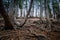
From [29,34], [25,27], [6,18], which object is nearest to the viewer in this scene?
[29,34]

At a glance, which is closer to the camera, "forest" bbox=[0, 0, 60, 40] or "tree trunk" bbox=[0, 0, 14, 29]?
"forest" bbox=[0, 0, 60, 40]

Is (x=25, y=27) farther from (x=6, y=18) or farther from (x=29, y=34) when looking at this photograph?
(x=29, y=34)

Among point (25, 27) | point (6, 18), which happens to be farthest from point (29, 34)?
point (25, 27)

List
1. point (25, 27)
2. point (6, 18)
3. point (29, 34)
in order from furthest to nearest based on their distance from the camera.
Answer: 1. point (25, 27)
2. point (6, 18)
3. point (29, 34)

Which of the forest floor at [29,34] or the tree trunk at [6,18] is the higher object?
the tree trunk at [6,18]

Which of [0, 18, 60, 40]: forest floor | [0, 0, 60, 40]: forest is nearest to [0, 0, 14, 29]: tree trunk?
[0, 0, 60, 40]: forest

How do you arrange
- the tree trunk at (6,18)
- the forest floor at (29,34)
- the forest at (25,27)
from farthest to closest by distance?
the tree trunk at (6,18) → the forest at (25,27) → the forest floor at (29,34)

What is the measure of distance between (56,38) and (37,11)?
19296 mm

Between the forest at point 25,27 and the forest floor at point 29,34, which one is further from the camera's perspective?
the forest at point 25,27

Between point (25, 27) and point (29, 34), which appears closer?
point (29, 34)

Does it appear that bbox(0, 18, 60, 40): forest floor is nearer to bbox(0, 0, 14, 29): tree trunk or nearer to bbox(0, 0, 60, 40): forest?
bbox(0, 0, 60, 40): forest

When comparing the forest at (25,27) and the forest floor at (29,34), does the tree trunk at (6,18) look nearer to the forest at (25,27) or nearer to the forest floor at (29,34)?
the forest at (25,27)

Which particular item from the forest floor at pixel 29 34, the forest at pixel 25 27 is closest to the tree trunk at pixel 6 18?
the forest at pixel 25 27

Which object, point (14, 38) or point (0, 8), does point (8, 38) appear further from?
point (0, 8)
